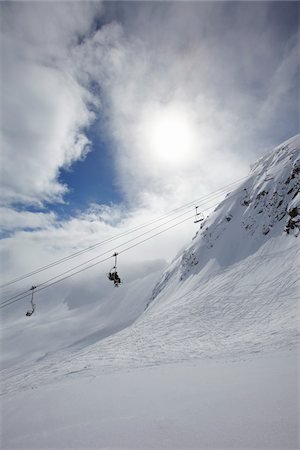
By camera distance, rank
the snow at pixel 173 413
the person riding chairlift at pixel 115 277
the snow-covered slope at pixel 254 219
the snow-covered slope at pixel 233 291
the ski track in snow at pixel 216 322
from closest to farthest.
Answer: the snow at pixel 173 413, the snow-covered slope at pixel 233 291, the ski track in snow at pixel 216 322, the person riding chairlift at pixel 115 277, the snow-covered slope at pixel 254 219

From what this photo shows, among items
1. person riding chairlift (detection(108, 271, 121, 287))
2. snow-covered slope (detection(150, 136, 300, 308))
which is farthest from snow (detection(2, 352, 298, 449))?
snow-covered slope (detection(150, 136, 300, 308))

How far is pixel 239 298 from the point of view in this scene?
26688mm

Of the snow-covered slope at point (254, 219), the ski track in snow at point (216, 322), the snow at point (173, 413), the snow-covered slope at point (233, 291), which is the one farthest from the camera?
the snow-covered slope at point (254, 219)

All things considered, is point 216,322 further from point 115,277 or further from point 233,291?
point 115,277

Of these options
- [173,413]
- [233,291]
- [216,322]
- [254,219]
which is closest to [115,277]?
[216,322]

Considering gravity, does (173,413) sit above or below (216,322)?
below

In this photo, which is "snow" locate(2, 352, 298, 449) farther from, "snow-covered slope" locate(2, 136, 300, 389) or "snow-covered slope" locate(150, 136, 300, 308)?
"snow-covered slope" locate(150, 136, 300, 308)

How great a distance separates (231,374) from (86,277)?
6244 inches

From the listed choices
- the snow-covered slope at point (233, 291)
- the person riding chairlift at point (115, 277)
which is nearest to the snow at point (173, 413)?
the snow-covered slope at point (233, 291)

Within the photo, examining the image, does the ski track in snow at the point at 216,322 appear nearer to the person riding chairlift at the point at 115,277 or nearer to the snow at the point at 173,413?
the person riding chairlift at the point at 115,277

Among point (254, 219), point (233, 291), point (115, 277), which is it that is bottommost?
point (233, 291)

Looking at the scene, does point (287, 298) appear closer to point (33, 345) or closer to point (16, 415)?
point (16, 415)

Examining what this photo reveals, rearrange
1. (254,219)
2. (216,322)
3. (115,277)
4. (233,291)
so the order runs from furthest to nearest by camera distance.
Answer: (254,219) < (233,291) < (115,277) < (216,322)

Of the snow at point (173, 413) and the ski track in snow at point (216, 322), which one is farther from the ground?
the ski track in snow at point (216, 322)
